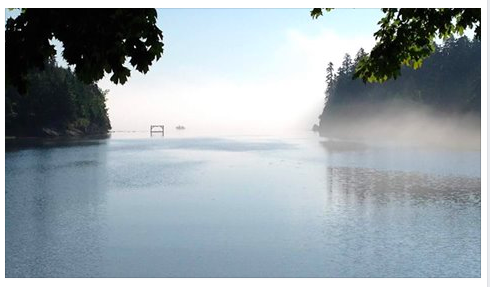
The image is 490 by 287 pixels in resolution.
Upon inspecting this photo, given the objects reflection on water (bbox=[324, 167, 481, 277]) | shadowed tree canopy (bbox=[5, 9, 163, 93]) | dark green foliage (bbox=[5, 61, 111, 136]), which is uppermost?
dark green foliage (bbox=[5, 61, 111, 136])

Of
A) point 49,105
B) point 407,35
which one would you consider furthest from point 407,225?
point 49,105

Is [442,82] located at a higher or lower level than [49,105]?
higher

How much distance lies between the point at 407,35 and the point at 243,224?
52.1ft

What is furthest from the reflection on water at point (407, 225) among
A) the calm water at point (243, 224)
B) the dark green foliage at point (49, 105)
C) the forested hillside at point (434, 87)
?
the dark green foliage at point (49, 105)

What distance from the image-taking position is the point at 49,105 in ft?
413

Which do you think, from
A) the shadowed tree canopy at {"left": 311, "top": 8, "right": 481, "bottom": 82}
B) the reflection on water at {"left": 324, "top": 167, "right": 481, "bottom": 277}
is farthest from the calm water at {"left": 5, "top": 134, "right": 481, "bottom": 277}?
the shadowed tree canopy at {"left": 311, "top": 8, "right": 481, "bottom": 82}

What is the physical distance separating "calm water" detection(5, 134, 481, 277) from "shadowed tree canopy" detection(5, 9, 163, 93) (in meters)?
11.8

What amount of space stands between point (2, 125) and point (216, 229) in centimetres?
1655

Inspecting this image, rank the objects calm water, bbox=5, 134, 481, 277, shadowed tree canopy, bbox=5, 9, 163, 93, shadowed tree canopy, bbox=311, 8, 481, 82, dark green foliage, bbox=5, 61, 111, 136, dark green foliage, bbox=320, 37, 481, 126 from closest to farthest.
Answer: shadowed tree canopy, bbox=5, 9, 163, 93 → shadowed tree canopy, bbox=311, 8, 481, 82 → calm water, bbox=5, 134, 481, 277 → dark green foliage, bbox=5, 61, 111, 136 → dark green foliage, bbox=320, 37, 481, 126

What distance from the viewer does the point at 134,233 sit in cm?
2289

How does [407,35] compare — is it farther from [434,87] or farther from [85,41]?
[434,87]

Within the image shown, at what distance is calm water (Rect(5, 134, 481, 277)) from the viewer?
58.3 feet

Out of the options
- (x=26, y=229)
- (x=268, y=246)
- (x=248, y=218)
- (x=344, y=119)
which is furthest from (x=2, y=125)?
(x=344, y=119)

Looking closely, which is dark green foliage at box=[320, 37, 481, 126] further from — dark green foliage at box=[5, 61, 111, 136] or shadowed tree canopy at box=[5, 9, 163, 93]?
shadowed tree canopy at box=[5, 9, 163, 93]
